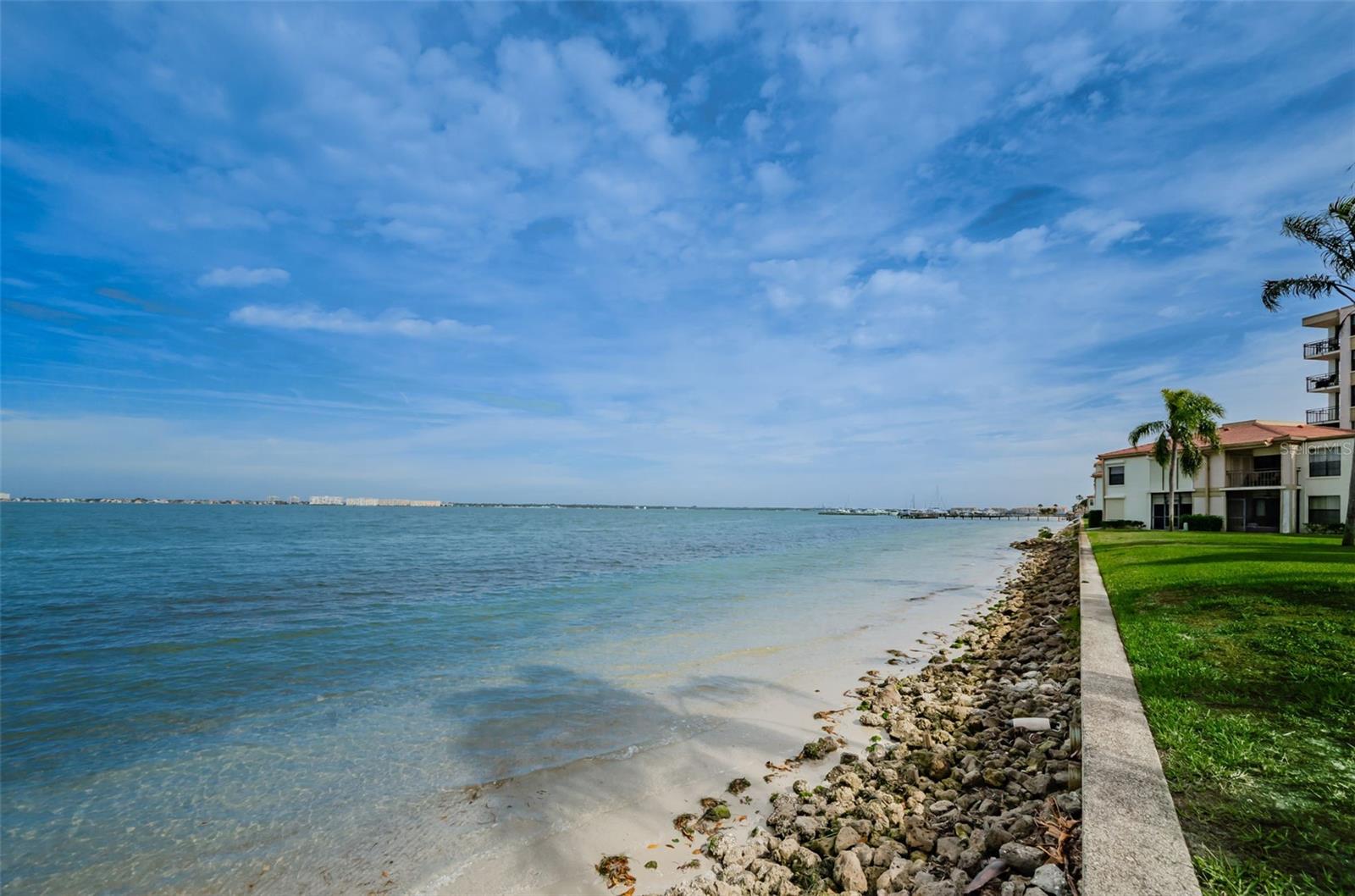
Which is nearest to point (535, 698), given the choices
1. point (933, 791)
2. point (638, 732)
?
point (638, 732)

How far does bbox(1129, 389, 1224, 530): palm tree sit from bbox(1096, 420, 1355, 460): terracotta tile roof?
1.54 meters

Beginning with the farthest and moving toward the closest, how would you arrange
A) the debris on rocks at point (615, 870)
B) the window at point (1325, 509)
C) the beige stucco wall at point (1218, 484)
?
the beige stucco wall at point (1218, 484), the window at point (1325, 509), the debris on rocks at point (615, 870)

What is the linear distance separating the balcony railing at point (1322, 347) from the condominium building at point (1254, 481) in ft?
15.5

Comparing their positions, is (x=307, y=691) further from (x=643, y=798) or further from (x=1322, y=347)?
(x=1322, y=347)

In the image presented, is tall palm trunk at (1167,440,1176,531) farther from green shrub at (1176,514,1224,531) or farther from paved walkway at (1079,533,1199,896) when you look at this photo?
paved walkway at (1079,533,1199,896)

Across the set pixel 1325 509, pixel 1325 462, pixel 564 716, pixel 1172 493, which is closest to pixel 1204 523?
pixel 1172 493

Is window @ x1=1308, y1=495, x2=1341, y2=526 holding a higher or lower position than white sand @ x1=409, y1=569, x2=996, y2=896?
higher

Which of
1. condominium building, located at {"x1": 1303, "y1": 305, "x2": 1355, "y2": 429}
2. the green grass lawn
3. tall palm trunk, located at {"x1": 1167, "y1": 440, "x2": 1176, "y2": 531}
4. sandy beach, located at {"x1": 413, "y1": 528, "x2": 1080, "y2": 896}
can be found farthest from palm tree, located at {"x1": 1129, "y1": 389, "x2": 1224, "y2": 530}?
sandy beach, located at {"x1": 413, "y1": 528, "x2": 1080, "y2": 896}

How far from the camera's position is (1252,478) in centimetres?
3503

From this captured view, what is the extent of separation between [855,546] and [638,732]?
44134mm

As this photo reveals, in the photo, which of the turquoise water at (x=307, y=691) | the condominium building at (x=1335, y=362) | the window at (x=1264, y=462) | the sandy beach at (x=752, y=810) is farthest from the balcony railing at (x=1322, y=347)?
the sandy beach at (x=752, y=810)

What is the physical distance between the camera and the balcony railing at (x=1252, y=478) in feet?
112

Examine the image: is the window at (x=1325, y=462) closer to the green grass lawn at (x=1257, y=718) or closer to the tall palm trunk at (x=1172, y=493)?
the tall palm trunk at (x=1172, y=493)

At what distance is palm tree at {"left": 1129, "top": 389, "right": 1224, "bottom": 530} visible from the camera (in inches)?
1336
